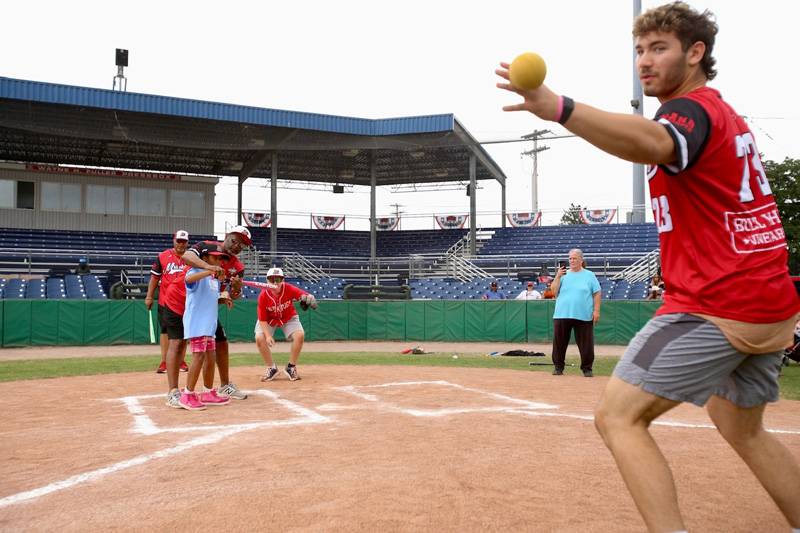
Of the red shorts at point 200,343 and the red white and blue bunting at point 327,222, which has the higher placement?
the red white and blue bunting at point 327,222

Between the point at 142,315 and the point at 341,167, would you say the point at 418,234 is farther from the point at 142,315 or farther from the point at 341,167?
the point at 142,315

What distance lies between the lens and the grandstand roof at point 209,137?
27469 mm

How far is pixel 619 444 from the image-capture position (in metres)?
2.50

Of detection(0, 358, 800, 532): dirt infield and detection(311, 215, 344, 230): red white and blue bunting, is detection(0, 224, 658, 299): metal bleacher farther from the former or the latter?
detection(0, 358, 800, 532): dirt infield

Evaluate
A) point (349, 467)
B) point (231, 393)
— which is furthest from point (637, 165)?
point (349, 467)

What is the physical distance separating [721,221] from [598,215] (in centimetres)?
3596

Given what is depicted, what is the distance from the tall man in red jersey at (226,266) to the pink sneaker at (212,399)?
18 centimetres

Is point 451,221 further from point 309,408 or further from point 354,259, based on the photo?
point 309,408

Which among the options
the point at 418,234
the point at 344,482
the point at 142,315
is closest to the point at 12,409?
the point at 344,482

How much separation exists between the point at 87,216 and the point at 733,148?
38.0 metres

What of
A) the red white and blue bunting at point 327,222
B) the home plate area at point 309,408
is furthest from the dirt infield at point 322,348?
the red white and blue bunting at point 327,222

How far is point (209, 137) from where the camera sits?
31.8 metres

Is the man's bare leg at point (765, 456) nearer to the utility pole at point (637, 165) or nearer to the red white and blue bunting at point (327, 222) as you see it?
the utility pole at point (637, 165)

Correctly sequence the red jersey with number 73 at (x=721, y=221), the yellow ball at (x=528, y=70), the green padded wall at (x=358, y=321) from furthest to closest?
the green padded wall at (x=358, y=321)
the red jersey with number 73 at (x=721, y=221)
the yellow ball at (x=528, y=70)
